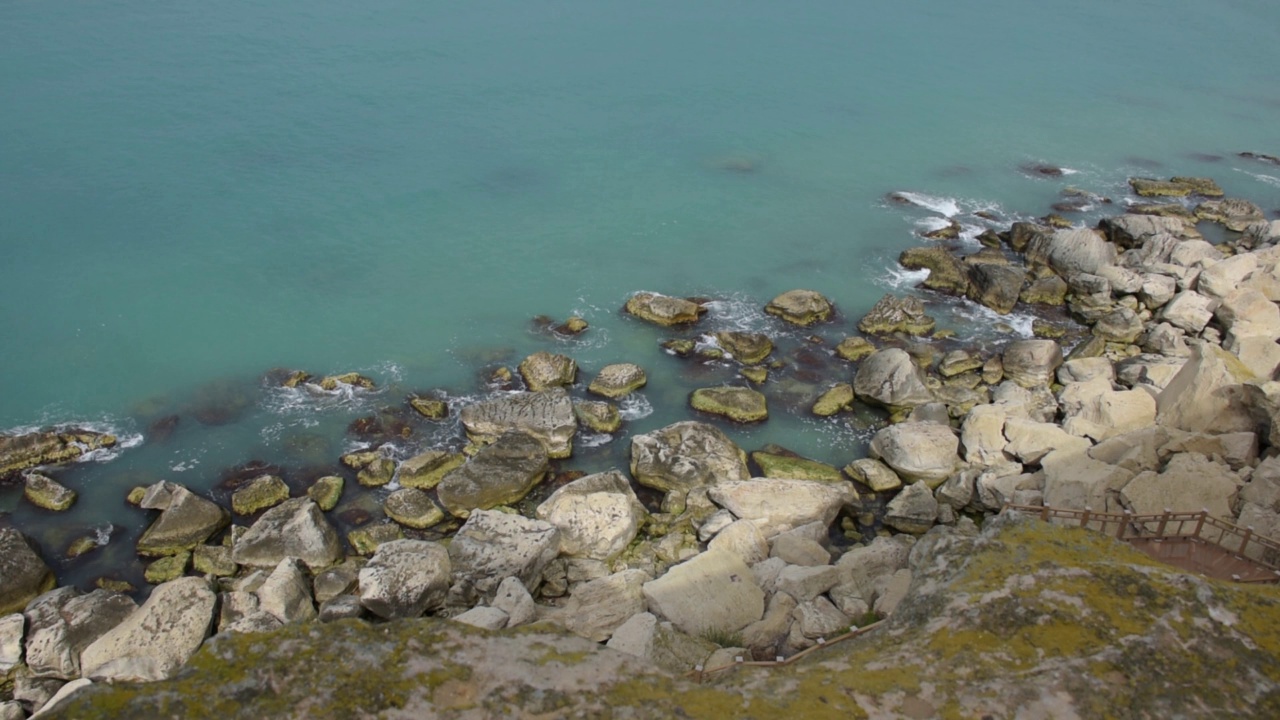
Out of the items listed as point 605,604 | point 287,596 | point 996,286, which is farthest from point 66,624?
point 996,286

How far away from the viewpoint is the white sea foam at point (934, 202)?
135 feet

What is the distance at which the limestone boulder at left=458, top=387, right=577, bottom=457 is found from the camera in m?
24.7

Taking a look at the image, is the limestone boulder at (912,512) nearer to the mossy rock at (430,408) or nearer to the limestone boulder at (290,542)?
the mossy rock at (430,408)

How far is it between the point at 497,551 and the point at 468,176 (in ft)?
83.4

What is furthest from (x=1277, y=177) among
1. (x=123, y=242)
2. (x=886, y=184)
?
(x=123, y=242)

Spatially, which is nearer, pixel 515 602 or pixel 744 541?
pixel 515 602

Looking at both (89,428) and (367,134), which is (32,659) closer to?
(89,428)

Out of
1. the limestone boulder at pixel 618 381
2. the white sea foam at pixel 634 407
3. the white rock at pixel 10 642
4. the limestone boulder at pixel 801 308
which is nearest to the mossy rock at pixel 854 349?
the limestone boulder at pixel 801 308

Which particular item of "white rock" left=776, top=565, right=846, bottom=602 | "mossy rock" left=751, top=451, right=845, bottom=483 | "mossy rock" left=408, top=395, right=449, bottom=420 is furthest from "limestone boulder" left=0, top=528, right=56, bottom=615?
"mossy rock" left=751, top=451, right=845, bottom=483

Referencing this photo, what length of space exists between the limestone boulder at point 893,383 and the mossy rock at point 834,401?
1.09ft

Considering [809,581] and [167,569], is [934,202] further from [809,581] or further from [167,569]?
[167,569]

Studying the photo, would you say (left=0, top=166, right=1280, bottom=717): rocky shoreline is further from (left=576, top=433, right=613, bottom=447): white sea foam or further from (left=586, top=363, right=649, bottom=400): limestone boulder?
(left=576, top=433, right=613, bottom=447): white sea foam

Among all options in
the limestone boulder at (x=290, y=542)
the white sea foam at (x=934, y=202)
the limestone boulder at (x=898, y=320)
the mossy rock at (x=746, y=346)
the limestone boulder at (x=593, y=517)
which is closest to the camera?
the limestone boulder at (x=290, y=542)

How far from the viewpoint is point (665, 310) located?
31.0 m
